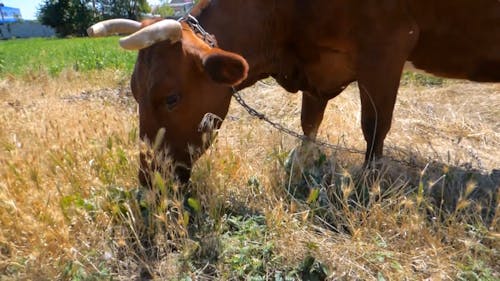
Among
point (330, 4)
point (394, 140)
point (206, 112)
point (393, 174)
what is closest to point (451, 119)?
point (394, 140)

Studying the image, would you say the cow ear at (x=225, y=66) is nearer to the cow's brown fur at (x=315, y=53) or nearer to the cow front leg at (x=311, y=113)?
the cow's brown fur at (x=315, y=53)

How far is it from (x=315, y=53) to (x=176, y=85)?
3.69ft

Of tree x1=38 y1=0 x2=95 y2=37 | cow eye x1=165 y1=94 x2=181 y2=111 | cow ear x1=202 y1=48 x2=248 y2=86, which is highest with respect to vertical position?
cow ear x1=202 y1=48 x2=248 y2=86

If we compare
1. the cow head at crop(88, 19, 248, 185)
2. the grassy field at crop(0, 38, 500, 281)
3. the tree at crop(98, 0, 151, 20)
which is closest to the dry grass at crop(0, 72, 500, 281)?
the grassy field at crop(0, 38, 500, 281)

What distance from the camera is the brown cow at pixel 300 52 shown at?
8.01 ft

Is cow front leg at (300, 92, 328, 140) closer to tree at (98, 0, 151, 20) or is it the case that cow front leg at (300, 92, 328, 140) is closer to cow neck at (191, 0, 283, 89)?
cow neck at (191, 0, 283, 89)

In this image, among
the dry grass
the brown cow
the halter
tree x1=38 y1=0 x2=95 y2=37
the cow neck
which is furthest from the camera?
tree x1=38 y1=0 x2=95 y2=37

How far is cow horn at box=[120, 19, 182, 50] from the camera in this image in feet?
7.38

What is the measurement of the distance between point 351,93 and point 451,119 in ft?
4.89

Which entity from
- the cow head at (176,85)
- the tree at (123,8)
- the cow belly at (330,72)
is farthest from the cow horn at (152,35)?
the tree at (123,8)

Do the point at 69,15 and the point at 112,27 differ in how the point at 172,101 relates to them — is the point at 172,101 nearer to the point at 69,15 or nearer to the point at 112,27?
the point at 112,27

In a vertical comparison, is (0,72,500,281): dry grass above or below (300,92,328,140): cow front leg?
below

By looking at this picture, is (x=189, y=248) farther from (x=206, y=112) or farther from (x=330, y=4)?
(x=330, y=4)

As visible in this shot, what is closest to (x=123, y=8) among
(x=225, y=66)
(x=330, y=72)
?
(x=330, y=72)
